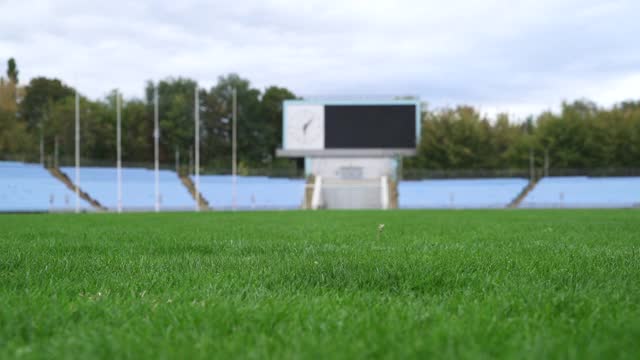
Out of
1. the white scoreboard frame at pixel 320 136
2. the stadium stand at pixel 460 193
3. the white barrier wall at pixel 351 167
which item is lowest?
the stadium stand at pixel 460 193

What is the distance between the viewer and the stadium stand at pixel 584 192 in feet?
133

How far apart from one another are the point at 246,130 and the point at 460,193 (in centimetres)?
2328

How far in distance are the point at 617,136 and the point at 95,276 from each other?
2127 inches

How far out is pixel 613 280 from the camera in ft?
12.3

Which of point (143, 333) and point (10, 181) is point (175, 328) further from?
point (10, 181)

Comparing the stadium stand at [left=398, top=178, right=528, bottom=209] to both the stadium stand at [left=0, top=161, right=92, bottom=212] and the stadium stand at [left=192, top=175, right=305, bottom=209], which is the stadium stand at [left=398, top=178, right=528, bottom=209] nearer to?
the stadium stand at [left=192, top=175, right=305, bottom=209]

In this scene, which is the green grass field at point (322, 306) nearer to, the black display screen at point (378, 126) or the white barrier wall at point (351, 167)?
the black display screen at point (378, 126)

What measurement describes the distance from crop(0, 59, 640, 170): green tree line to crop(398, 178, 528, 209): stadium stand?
7.08 metres

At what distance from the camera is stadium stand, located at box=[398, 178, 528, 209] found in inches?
1626

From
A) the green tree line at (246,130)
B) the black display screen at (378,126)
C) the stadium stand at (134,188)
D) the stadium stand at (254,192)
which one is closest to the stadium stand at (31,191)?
the stadium stand at (134,188)

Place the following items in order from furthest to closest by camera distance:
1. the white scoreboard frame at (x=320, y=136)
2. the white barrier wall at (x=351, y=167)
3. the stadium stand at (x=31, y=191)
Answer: the white barrier wall at (x=351, y=167) → the white scoreboard frame at (x=320, y=136) → the stadium stand at (x=31, y=191)

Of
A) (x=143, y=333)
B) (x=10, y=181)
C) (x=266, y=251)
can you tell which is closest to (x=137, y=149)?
(x=10, y=181)

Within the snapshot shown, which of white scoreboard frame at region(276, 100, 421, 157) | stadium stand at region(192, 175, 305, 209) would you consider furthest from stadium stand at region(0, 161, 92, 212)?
white scoreboard frame at region(276, 100, 421, 157)

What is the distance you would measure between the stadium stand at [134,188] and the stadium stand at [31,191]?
64.6 inches
